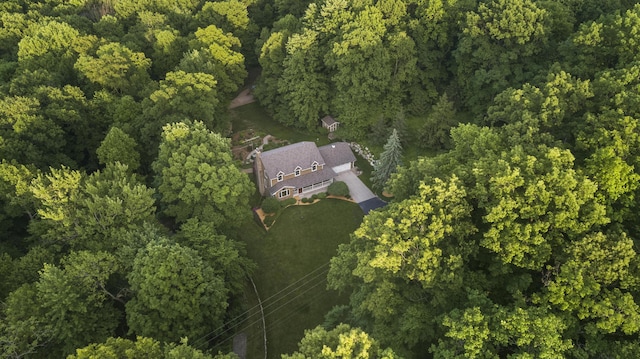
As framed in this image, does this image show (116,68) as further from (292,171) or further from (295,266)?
(295,266)

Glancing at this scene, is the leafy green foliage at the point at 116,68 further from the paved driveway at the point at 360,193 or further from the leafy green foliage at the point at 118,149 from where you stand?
the paved driveway at the point at 360,193

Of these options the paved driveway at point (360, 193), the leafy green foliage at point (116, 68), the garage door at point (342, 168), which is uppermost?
the leafy green foliage at point (116, 68)

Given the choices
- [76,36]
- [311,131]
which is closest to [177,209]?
[311,131]

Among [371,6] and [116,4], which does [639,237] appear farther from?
[116,4]

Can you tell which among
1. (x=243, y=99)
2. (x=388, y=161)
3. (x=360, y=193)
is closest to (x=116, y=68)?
(x=243, y=99)

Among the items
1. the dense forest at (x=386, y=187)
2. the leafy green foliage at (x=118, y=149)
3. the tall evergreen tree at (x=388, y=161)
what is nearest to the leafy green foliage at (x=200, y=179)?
the dense forest at (x=386, y=187)

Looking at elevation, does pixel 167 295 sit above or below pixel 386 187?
below
